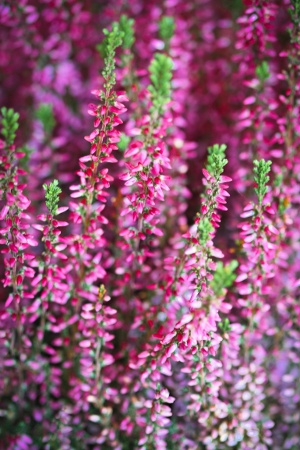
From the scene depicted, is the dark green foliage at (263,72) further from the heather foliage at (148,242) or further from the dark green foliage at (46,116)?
the dark green foliage at (46,116)

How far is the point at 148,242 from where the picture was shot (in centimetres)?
131

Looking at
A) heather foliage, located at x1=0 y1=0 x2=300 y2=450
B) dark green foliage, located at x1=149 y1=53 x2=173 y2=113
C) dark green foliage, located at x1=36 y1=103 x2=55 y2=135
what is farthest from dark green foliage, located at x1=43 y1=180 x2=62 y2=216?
dark green foliage, located at x1=36 y1=103 x2=55 y2=135

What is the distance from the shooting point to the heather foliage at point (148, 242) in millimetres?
1119

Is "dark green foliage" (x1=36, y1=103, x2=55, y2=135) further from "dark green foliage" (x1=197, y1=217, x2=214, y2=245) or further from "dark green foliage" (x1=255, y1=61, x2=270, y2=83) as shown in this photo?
"dark green foliage" (x1=197, y1=217, x2=214, y2=245)

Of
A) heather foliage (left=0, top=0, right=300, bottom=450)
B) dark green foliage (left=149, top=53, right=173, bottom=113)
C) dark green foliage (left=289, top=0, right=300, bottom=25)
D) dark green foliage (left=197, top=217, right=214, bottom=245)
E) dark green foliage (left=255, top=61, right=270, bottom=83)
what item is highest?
dark green foliage (left=289, top=0, right=300, bottom=25)

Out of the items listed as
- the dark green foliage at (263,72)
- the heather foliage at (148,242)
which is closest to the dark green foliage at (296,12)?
the heather foliage at (148,242)

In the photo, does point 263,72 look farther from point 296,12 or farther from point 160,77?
point 160,77

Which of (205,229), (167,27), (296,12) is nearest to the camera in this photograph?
(205,229)

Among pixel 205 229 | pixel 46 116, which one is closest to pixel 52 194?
pixel 205 229

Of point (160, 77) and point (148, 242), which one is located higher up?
point (160, 77)

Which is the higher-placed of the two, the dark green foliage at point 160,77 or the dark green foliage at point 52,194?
the dark green foliage at point 160,77

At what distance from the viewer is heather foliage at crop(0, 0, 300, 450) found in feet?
3.67

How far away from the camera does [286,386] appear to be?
5.46 feet

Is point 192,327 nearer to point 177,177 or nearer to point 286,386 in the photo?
point 177,177
